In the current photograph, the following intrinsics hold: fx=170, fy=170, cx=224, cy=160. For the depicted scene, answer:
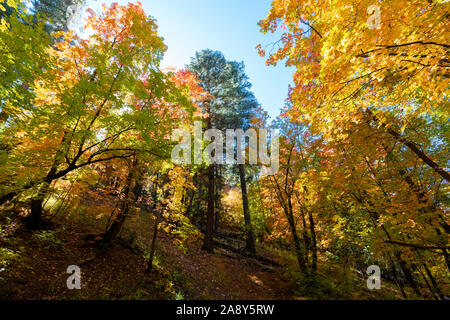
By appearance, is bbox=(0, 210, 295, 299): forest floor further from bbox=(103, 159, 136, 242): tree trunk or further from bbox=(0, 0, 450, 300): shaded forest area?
bbox=(103, 159, 136, 242): tree trunk

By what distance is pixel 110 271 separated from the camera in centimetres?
638

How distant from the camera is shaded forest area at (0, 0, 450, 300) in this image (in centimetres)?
288

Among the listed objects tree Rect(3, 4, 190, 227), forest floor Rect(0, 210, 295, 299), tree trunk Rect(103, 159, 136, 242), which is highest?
tree Rect(3, 4, 190, 227)

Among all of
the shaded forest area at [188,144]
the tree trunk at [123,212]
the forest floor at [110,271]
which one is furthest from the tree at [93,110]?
the forest floor at [110,271]

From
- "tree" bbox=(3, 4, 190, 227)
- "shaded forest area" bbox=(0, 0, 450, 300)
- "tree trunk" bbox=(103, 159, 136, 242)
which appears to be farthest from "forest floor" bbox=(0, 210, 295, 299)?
"tree" bbox=(3, 4, 190, 227)

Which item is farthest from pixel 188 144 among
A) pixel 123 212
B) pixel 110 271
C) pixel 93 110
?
pixel 110 271

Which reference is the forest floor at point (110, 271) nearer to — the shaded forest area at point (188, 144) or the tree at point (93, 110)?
the shaded forest area at point (188, 144)

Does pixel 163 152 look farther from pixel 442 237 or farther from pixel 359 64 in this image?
pixel 442 237

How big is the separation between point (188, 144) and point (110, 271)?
567 centimetres

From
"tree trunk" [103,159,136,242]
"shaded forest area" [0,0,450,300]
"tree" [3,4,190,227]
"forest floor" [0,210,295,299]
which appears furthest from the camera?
"tree trunk" [103,159,136,242]

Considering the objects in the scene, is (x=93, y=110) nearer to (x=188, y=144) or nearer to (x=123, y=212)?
(x=188, y=144)

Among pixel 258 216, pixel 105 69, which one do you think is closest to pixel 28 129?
pixel 105 69

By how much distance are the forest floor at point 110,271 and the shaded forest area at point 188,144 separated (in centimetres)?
5

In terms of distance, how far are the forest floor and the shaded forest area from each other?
55mm
